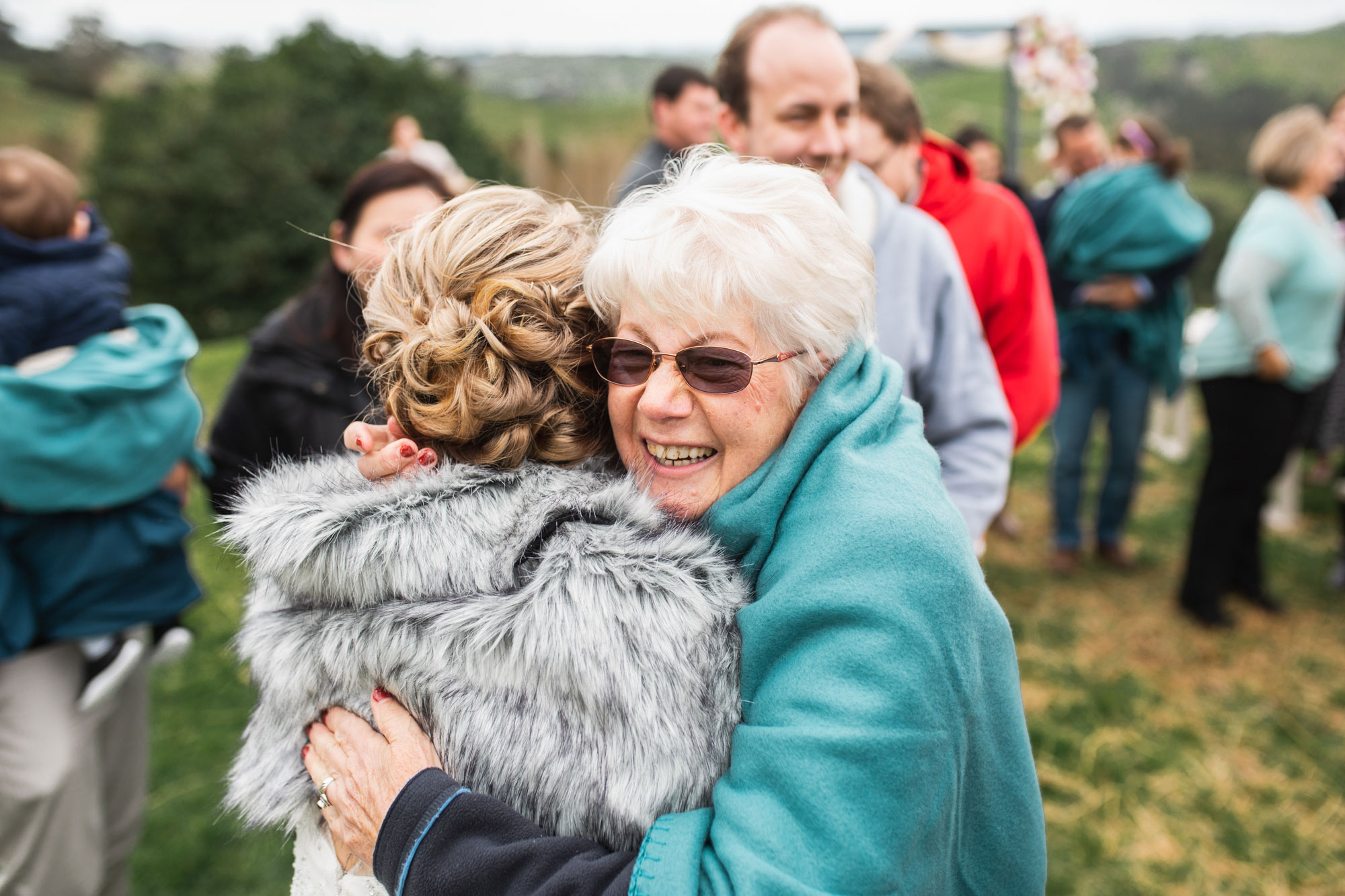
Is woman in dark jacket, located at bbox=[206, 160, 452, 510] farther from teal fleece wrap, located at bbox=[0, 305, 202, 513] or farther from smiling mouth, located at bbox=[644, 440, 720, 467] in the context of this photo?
smiling mouth, located at bbox=[644, 440, 720, 467]

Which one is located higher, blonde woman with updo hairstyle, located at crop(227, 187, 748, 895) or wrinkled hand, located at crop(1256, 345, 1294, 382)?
blonde woman with updo hairstyle, located at crop(227, 187, 748, 895)

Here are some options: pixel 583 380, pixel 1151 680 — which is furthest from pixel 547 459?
pixel 1151 680

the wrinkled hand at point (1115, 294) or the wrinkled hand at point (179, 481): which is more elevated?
the wrinkled hand at point (179, 481)

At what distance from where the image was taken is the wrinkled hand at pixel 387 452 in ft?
4.30

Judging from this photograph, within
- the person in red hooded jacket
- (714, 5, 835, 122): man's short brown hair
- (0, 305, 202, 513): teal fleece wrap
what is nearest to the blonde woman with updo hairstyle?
(714, 5, 835, 122): man's short brown hair

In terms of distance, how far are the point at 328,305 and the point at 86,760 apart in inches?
61.5

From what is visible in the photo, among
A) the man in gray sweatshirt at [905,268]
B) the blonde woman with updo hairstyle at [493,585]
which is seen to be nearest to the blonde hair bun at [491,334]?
the blonde woman with updo hairstyle at [493,585]

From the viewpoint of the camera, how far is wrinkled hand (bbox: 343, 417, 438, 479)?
131 centimetres

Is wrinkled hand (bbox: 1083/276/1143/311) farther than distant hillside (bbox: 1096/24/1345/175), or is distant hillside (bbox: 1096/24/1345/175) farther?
distant hillside (bbox: 1096/24/1345/175)

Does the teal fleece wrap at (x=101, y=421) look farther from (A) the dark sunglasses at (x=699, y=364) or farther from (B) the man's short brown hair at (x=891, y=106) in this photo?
(B) the man's short brown hair at (x=891, y=106)

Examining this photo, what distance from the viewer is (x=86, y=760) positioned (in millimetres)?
2525

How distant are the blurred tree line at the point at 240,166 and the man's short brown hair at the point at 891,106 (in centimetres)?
1432

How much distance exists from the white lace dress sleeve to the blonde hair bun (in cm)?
71

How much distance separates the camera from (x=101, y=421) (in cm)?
241
